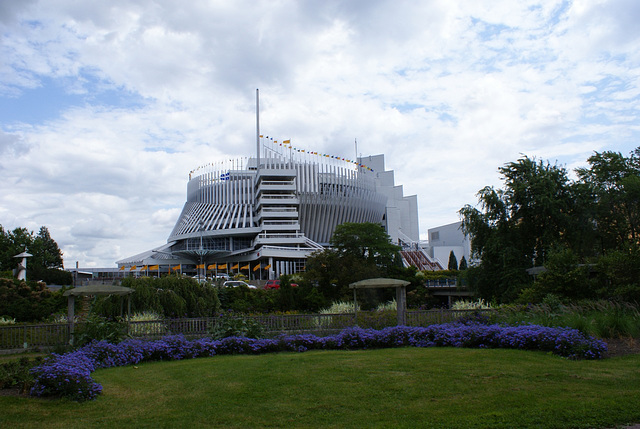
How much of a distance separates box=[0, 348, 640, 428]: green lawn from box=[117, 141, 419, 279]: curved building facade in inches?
2901

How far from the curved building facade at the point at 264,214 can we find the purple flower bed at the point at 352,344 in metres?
69.6

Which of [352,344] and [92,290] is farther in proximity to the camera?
[92,290]

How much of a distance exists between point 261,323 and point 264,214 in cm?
7471

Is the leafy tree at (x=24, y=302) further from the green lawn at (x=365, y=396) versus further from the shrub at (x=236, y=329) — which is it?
the green lawn at (x=365, y=396)

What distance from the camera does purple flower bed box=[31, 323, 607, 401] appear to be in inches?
484

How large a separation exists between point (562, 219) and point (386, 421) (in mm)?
29845

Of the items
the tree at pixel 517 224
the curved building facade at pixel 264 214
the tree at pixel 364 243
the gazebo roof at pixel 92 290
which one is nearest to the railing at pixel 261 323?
the gazebo roof at pixel 92 290

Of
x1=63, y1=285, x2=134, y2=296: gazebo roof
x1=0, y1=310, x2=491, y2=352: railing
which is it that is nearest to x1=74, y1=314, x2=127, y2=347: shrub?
x1=63, y1=285, x2=134, y2=296: gazebo roof

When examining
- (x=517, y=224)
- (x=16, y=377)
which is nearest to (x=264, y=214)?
(x=517, y=224)

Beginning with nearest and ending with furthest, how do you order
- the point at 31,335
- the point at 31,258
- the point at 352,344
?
the point at 352,344, the point at 31,335, the point at 31,258

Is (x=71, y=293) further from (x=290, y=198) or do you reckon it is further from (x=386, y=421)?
(x=290, y=198)

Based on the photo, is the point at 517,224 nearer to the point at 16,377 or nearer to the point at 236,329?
the point at 236,329

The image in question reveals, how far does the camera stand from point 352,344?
15.6m

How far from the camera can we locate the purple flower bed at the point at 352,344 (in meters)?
12.3
